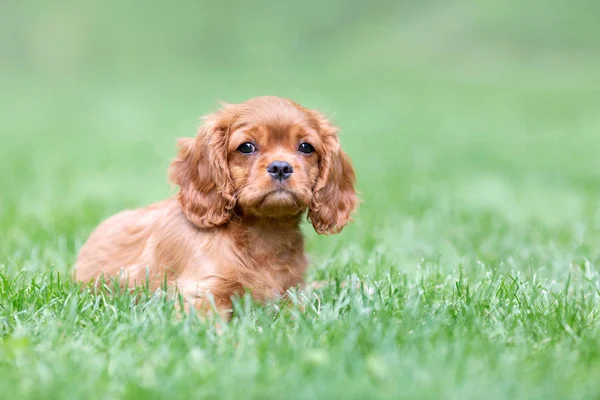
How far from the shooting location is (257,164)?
162 inches

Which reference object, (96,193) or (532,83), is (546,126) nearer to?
(532,83)

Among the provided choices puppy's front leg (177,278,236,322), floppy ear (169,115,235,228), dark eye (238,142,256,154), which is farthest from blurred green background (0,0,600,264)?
puppy's front leg (177,278,236,322)

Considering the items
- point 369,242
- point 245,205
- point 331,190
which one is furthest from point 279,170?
point 369,242

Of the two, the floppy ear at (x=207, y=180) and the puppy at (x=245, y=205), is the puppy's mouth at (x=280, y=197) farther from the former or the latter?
the floppy ear at (x=207, y=180)

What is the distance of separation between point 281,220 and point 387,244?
183 centimetres

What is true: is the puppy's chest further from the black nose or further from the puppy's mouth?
the black nose

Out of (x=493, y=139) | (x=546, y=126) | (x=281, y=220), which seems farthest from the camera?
(x=546, y=126)

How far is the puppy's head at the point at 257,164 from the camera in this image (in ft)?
13.3

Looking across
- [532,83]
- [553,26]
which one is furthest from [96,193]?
[553,26]

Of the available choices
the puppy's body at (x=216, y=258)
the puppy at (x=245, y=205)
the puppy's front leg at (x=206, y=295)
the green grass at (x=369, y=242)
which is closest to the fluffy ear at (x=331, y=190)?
the puppy at (x=245, y=205)

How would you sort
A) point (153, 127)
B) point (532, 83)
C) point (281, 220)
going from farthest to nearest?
point (532, 83)
point (153, 127)
point (281, 220)

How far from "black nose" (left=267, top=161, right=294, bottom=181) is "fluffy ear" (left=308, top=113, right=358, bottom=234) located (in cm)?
43

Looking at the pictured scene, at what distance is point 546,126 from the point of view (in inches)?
576

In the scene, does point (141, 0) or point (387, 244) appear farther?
point (141, 0)
